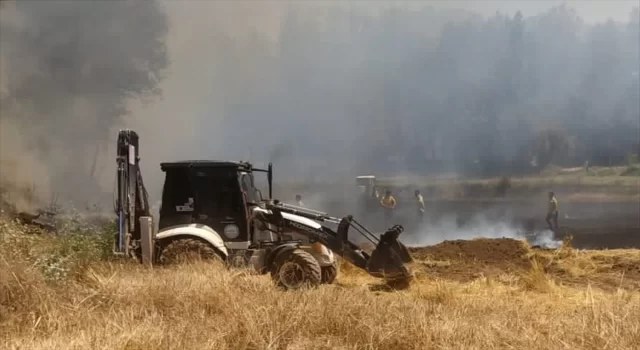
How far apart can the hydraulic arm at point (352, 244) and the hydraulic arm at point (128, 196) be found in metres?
2.07

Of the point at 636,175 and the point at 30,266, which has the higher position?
the point at 636,175

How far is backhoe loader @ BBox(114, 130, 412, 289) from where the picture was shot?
9.98m

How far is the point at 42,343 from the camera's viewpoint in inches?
214

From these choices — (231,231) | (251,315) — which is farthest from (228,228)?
(251,315)

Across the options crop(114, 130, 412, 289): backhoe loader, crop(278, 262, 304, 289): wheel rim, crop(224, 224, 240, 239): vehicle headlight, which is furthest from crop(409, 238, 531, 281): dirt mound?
crop(224, 224, 240, 239): vehicle headlight

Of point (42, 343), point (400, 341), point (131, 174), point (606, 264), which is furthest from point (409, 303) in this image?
point (606, 264)

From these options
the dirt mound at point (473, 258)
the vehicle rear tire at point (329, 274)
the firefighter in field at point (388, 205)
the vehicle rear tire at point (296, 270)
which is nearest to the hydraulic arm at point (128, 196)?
the vehicle rear tire at point (296, 270)

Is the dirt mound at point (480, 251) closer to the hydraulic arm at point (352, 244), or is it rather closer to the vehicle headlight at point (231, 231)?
the hydraulic arm at point (352, 244)

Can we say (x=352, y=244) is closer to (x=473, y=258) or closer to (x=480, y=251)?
(x=473, y=258)

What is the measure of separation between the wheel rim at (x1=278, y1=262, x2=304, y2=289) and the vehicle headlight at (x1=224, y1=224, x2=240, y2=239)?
4.65ft

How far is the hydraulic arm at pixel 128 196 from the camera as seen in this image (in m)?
10.1

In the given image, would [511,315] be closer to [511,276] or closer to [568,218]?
[511,276]

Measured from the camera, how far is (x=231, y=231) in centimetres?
1068

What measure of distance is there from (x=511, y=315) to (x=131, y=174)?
20.7ft
